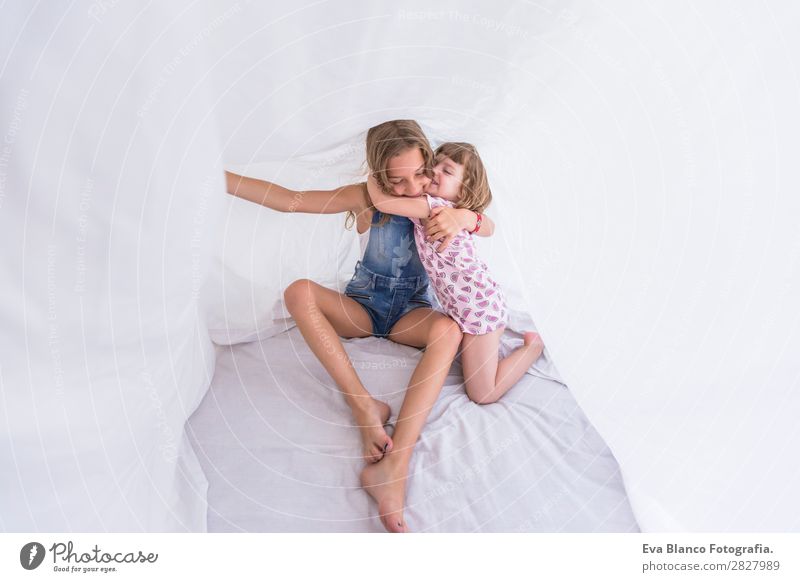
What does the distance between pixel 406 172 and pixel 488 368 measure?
318mm

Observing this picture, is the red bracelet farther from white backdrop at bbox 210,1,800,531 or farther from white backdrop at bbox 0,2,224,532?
white backdrop at bbox 0,2,224,532

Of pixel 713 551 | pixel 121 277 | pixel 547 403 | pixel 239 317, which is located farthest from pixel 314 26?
pixel 713 551

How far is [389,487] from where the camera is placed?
2.27 feet

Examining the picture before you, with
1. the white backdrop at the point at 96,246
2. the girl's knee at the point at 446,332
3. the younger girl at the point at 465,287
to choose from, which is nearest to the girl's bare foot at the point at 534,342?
the younger girl at the point at 465,287

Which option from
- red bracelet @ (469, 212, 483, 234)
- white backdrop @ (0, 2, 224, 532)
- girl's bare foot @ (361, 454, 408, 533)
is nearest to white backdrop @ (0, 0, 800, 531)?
white backdrop @ (0, 2, 224, 532)

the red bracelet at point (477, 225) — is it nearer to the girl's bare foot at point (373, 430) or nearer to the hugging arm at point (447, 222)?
the hugging arm at point (447, 222)

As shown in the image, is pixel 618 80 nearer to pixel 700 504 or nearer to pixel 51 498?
pixel 700 504

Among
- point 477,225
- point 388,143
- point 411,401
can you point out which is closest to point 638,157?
point 477,225

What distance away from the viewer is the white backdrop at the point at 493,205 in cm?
53

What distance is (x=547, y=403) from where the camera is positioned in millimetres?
838

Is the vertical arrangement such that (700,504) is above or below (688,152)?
below

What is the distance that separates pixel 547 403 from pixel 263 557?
0.47m

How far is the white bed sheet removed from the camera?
67cm

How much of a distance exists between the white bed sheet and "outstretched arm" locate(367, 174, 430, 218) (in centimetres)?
23
